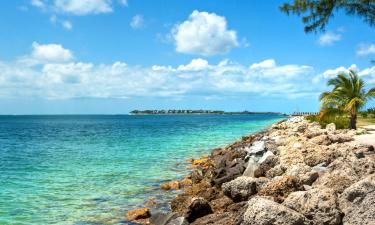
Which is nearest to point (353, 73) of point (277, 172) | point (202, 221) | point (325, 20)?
point (325, 20)

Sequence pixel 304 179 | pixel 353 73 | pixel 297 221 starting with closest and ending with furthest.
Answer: pixel 297 221 → pixel 304 179 → pixel 353 73

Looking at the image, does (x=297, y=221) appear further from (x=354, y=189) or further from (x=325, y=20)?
(x=325, y=20)

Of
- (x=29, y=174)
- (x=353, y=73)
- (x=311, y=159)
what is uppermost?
(x=353, y=73)

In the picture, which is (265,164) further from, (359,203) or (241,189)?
(359,203)

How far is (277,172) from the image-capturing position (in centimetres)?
1287

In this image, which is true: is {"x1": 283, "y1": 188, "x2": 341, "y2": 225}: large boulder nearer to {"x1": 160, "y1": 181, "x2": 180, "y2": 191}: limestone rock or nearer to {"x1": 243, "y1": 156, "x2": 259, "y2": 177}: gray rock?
{"x1": 243, "y1": 156, "x2": 259, "y2": 177}: gray rock

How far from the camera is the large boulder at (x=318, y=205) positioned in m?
7.53

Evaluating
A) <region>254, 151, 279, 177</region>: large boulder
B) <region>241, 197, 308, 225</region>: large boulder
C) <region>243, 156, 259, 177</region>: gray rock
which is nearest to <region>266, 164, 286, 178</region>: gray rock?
<region>254, 151, 279, 177</region>: large boulder

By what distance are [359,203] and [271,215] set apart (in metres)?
1.76

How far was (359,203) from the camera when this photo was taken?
7.68 metres

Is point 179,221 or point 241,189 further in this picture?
point 241,189

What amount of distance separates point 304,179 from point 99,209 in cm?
607

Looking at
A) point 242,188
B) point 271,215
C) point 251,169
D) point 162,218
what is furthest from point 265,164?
point 271,215

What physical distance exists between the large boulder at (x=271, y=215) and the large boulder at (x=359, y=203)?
89cm
